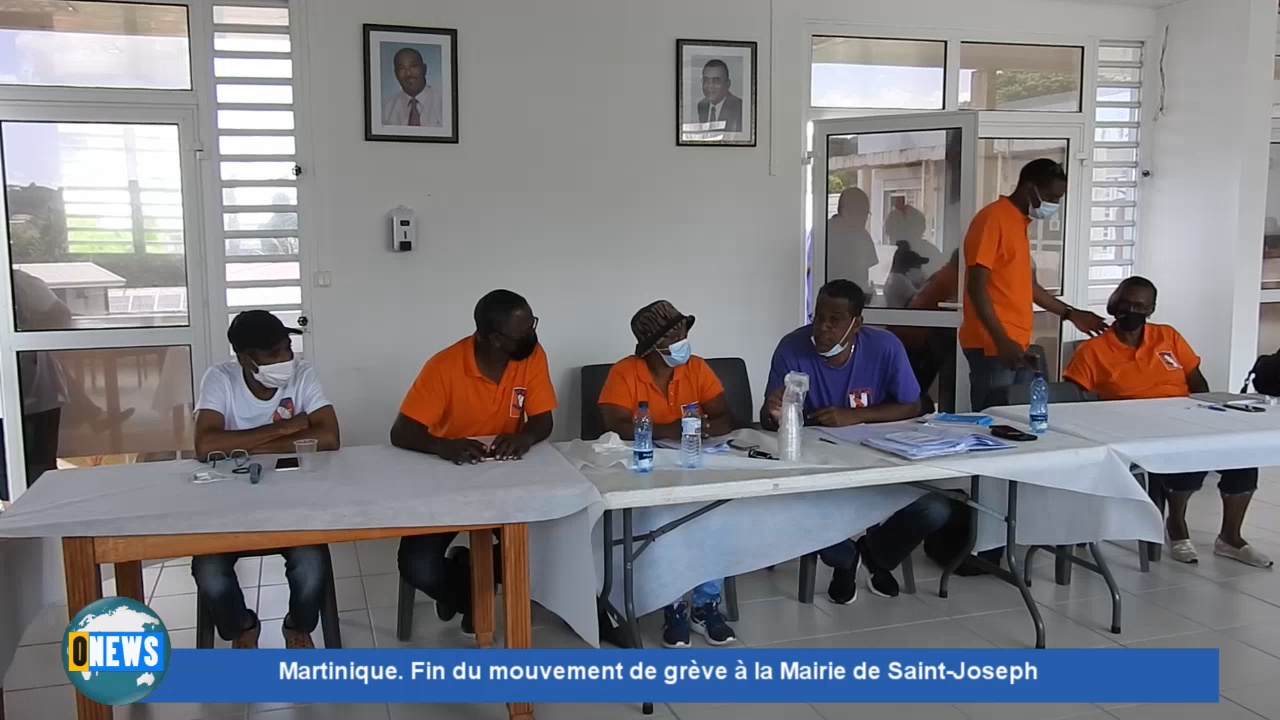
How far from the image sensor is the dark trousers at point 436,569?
3105mm

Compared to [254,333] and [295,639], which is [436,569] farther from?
[254,333]

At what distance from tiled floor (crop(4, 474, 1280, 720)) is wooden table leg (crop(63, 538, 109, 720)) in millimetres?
592

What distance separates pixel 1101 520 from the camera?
3.33 meters

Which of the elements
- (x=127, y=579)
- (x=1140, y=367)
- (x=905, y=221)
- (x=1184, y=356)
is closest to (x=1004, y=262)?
(x=1140, y=367)

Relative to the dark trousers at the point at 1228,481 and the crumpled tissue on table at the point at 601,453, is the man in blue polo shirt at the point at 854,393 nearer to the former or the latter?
the crumpled tissue on table at the point at 601,453

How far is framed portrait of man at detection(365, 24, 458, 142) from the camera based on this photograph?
14.8 feet

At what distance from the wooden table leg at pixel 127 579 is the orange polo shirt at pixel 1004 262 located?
331cm

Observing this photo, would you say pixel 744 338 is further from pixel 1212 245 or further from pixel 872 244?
pixel 1212 245

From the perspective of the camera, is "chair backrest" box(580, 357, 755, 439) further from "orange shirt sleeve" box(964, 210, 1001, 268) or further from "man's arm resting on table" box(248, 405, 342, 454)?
"man's arm resting on table" box(248, 405, 342, 454)

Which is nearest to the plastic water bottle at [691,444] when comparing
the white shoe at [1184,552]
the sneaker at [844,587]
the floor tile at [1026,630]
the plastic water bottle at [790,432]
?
the plastic water bottle at [790,432]

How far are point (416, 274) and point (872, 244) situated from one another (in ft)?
7.69

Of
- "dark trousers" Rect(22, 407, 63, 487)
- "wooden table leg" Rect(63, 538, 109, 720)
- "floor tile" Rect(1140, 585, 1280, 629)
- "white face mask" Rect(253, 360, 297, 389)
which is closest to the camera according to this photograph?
"wooden table leg" Rect(63, 538, 109, 720)

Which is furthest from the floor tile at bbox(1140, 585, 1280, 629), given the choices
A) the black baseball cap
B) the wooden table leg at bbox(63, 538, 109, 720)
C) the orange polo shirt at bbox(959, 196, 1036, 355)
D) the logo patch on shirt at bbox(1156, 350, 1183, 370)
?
the wooden table leg at bbox(63, 538, 109, 720)

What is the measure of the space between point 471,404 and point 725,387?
5.79 feet
